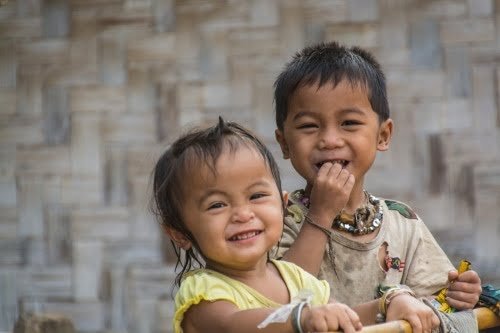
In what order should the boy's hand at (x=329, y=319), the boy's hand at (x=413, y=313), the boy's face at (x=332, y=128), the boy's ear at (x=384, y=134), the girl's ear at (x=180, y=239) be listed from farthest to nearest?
1. the boy's ear at (x=384, y=134)
2. the boy's face at (x=332, y=128)
3. the girl's ear at (x=180, y=239)
4. the boy's hand at (x=413, y=313)
5. the boy's hand at (x=329, y=319)

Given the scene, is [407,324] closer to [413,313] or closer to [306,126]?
[413,313]

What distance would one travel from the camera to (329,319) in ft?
7.68

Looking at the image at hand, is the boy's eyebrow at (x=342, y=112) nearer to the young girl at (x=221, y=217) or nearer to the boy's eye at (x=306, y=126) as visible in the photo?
the boy's eye at (x=306, y=126)

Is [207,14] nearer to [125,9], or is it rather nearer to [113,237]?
[125,9]

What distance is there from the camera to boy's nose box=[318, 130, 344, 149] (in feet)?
10.1

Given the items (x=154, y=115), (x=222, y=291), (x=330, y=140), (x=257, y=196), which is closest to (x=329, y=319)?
(x=222, y=291)

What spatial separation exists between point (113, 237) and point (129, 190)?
0.22 meters

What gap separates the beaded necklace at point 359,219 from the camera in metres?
3.20

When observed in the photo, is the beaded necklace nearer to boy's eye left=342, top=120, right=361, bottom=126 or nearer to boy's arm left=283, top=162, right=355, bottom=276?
boy's arm left=283, top=162, right=355, bottom=276

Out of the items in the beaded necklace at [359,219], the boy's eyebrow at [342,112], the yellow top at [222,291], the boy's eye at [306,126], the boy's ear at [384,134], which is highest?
the boy's eyebrow at [342,112]

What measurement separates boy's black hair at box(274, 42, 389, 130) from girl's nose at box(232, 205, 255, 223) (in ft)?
1.88

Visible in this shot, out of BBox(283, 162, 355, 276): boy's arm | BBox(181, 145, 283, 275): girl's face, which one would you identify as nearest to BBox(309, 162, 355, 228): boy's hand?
BBox(283, 162, 355, 276): boy's arm

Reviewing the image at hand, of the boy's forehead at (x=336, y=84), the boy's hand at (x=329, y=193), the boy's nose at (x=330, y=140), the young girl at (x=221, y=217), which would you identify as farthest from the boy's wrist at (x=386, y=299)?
the boy's forehead at (x=336, y=84)

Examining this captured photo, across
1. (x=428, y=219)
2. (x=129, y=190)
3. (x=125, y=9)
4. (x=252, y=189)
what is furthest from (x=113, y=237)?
(x=252, y=189)
